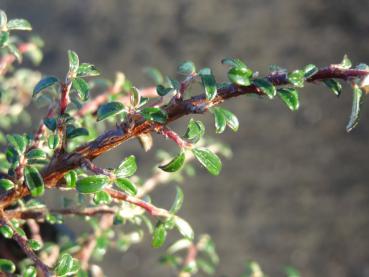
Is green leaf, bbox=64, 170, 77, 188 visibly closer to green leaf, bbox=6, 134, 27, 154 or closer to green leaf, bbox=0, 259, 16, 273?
green leaf, bbox=6, 134, 27, 154

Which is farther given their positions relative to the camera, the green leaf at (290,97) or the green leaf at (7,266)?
the green leaf at (7,266)

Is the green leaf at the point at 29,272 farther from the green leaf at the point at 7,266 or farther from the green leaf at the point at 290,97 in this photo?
the green leaf at the point at 290,97

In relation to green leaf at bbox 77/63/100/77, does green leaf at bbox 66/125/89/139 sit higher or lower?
lower

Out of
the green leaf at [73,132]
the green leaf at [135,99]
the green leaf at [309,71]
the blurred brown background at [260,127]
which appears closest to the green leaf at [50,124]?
the green leaf at [73,132]

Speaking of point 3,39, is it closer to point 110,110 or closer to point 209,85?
point 110,110

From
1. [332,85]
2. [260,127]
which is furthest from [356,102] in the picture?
[260,127]

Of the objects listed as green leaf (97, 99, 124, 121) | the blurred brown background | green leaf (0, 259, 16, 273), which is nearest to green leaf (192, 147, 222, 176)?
green leaf (97, 99, 124, 121)

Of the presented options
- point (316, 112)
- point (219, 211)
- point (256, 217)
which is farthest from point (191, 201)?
point (316, 112)
